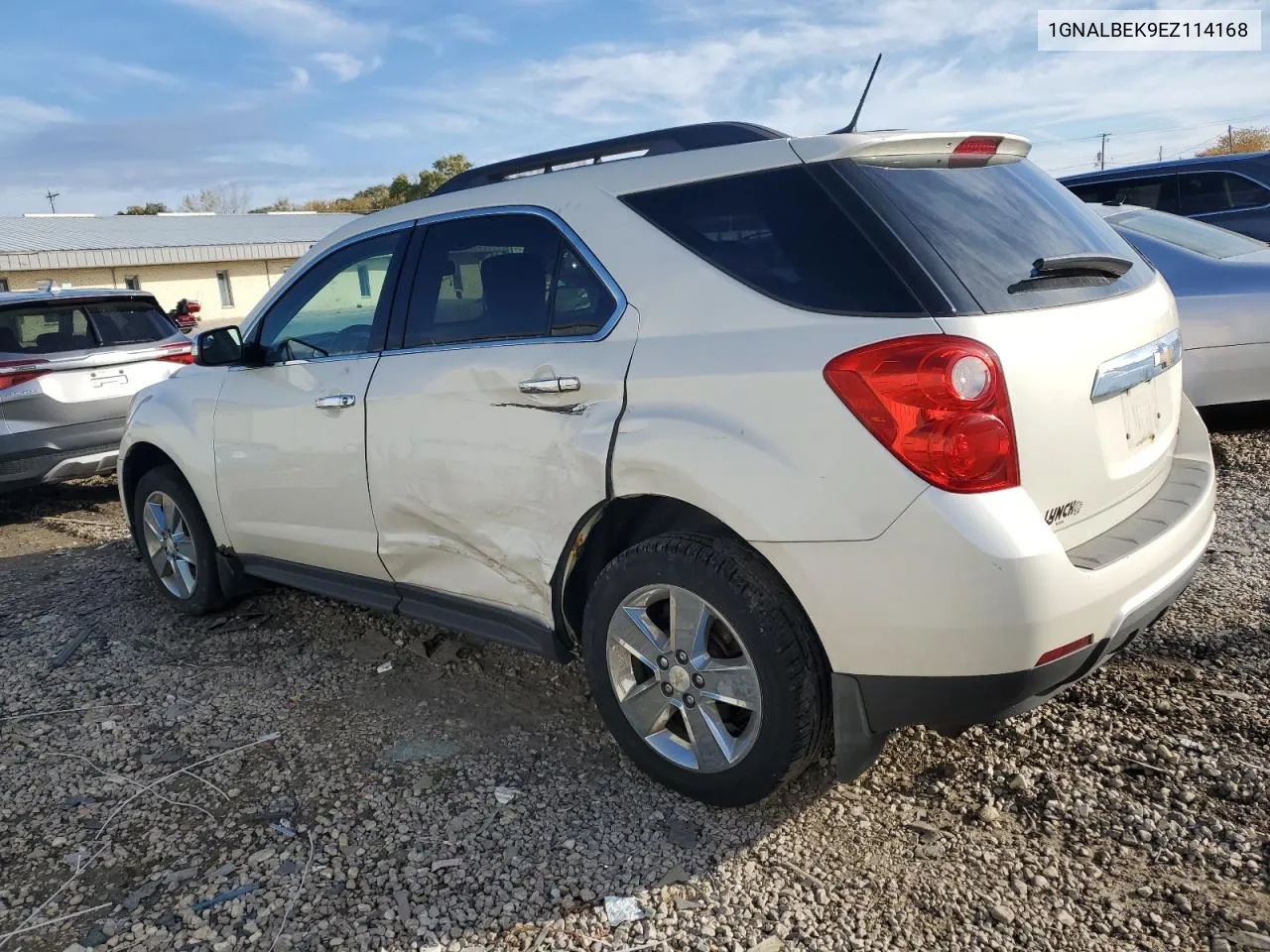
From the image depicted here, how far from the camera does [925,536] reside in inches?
86.7

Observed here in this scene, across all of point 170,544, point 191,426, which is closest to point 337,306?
point 191,426

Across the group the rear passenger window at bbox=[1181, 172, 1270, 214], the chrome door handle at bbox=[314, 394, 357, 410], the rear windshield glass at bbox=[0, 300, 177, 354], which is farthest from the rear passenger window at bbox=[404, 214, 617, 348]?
the rear passenger window at bbox=[1181, 172, 1270, 214]

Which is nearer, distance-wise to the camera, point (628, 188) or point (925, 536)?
point (925, 536)

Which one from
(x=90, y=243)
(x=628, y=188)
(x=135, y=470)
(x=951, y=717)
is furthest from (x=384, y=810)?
(x=90, y=243)

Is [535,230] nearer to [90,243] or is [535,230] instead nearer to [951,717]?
[951,717]

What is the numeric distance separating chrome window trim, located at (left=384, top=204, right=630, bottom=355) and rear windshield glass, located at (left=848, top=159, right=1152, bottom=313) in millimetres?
767

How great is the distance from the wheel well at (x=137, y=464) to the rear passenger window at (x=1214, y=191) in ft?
27.0

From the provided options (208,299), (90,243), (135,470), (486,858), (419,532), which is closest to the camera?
(486,858)

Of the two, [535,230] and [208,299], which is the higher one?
[535,230]

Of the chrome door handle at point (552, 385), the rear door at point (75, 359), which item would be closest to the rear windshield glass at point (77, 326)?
the rear door at point (75, 359)

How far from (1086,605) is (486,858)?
1711mm

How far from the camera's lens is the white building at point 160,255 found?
100 ft

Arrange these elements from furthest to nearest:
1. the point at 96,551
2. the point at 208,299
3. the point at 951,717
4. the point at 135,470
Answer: the point at 208,299
the point at 96,551
the point at 135,470
the point at 951,717

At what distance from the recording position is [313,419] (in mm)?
3746
